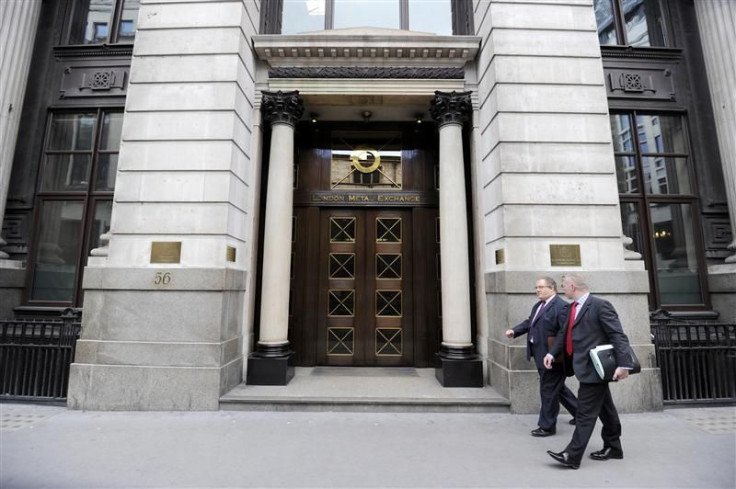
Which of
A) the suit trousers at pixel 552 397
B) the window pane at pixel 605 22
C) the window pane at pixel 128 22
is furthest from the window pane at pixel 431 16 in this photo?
the suit trousers at pixel 552 397

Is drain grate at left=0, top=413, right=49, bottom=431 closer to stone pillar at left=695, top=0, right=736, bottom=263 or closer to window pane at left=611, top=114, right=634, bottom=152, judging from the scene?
window pane at left=611, top=114, right=634, bottom=152

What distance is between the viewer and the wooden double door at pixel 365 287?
8867 millimetres

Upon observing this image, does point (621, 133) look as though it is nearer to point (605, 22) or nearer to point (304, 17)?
point (605, 22)

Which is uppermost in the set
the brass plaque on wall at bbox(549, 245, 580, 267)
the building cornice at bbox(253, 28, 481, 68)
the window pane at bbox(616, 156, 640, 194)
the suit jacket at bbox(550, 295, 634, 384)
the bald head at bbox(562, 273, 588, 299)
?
the building cornice at bbox(253, 28, 481, 68)

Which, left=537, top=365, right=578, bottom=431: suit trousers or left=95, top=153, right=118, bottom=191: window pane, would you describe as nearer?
left=537, top=365, right=578, bottom=431: suit trousers

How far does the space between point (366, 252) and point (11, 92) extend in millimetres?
9353

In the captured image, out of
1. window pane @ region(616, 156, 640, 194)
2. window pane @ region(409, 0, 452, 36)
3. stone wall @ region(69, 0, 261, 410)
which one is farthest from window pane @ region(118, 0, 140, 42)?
window pane @ region(616, 156, 640, 194)

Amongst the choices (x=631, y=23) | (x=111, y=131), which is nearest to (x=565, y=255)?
(x=631, y=23)

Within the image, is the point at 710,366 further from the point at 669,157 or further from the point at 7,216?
the point at 7,216

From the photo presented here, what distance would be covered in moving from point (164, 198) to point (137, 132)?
146 cm

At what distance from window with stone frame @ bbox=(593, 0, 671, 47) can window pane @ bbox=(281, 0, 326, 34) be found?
735cm

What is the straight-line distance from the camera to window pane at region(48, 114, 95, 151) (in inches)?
367

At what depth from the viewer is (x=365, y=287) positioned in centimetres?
910

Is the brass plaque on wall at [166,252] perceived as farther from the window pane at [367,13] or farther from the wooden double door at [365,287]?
the window pane at [367,13]
